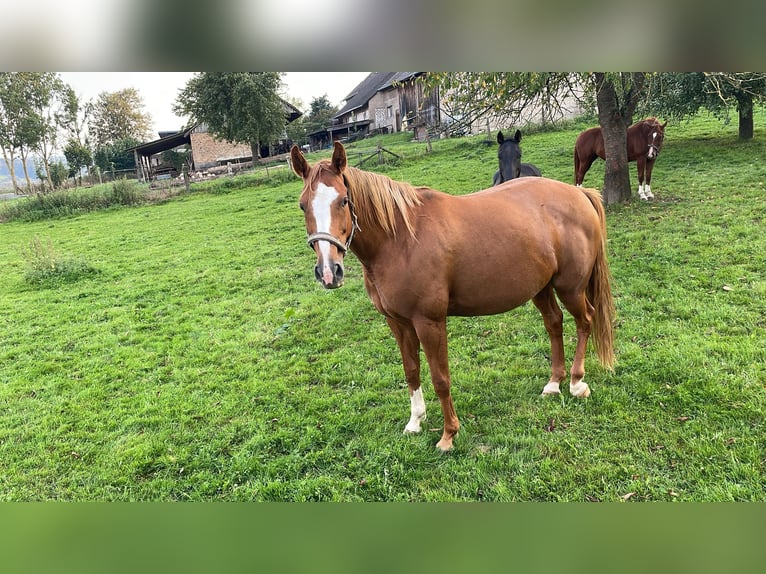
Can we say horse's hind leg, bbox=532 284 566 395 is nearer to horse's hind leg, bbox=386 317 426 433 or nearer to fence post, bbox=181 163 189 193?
horse's hind leg, bbox=386 317 426 433

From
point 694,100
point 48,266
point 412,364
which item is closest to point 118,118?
point 48,266

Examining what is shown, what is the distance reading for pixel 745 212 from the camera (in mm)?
4887

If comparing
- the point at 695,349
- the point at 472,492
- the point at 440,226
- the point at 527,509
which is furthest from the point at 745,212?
the point at 527,509

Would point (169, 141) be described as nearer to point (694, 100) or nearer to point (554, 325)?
point (554, 325)

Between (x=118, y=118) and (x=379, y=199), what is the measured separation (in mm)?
3190

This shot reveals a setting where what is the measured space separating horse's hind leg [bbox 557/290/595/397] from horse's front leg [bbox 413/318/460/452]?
3.01 ft

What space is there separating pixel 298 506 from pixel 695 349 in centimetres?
304

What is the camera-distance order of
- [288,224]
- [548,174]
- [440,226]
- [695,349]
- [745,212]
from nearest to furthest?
[440,226], [695,349], [745,212], [288,224], [548,174]

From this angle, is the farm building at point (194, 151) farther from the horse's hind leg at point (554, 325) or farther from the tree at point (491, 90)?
the horse's hind leg at point (554, 325)

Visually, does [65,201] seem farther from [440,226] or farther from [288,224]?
[440,226]

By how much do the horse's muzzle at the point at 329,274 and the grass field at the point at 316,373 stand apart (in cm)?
114

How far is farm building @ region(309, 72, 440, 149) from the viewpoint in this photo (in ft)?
14.5

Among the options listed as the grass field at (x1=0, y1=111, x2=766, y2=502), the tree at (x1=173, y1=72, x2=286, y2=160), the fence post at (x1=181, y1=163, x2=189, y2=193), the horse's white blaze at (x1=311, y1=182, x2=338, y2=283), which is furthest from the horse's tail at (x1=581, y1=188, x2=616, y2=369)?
the fence post at (x1=181, y1=163, x2=189, y2=193)

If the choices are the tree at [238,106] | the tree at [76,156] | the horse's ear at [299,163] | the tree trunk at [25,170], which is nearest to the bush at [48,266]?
the tree trunk at [25,170]
